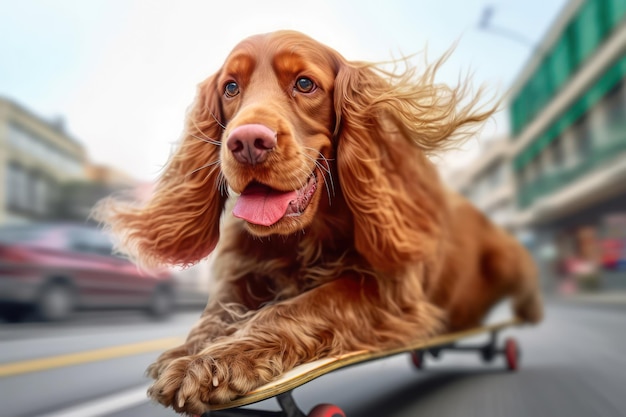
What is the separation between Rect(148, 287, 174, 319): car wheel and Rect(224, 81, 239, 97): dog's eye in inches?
36.9

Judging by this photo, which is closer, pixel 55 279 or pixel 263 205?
pixel 263 205

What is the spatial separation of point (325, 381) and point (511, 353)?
2014 millimetres

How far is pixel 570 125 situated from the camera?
444cm

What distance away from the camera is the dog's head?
1374mm

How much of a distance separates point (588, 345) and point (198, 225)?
13.7ft

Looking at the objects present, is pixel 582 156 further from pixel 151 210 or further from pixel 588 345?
pixel 151 210

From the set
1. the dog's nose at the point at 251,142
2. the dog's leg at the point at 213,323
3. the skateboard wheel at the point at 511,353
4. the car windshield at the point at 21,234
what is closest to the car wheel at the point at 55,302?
the car windshield at the point at 21,234

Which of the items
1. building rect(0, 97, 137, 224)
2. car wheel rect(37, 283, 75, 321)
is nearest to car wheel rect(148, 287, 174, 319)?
building rect(0, 97, 137, 224)

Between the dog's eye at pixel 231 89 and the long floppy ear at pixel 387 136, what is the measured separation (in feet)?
0.88

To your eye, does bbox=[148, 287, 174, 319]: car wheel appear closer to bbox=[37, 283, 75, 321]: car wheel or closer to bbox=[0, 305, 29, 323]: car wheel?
bbox=[37, 283, 75, 321]: car wheel

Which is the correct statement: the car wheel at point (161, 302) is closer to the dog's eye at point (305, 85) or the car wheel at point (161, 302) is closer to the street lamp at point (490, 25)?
the dog's eye at point (305, 85)

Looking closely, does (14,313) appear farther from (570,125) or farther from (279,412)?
(570,125)

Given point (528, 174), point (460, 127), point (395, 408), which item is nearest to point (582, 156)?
point (528, 174)

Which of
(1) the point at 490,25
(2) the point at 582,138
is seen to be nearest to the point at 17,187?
(1) the point at 490,25
